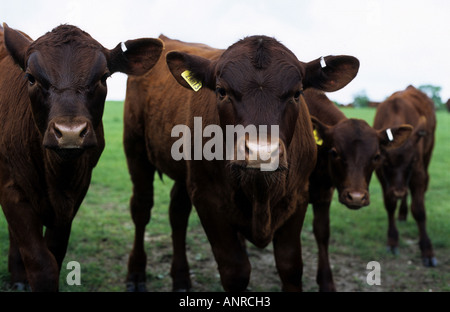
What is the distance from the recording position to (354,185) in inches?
214

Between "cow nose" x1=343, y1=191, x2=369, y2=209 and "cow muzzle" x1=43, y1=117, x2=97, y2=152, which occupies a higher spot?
"cow muzzle" x1=43, y1=117, x2=97, y2=152

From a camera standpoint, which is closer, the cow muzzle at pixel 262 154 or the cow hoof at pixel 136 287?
the cow muzzle at pixel 262 154

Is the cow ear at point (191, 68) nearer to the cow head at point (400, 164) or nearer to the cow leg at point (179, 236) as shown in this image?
the cow leg at point (179, 236)

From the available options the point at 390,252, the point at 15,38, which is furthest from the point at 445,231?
the point at 15,38

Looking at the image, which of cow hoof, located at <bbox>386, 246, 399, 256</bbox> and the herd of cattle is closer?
the herd of cattle

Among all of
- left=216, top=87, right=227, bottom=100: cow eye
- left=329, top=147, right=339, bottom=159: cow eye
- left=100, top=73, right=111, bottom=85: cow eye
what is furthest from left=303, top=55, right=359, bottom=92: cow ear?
left=329, top=147, right=339, bottom=159: cow eye

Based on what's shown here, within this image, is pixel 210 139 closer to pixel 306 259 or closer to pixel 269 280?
pixel 269 280

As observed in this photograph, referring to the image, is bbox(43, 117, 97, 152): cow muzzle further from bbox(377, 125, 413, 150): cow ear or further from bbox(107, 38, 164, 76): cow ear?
bbox(377, 125, 413, 150): cow ear

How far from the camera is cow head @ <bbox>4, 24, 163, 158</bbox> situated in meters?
3.34

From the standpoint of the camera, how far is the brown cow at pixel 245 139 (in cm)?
347

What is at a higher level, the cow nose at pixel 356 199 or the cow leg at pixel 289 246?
the cow nose at pixel 356 199

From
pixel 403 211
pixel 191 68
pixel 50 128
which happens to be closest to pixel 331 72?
pixel 191 68

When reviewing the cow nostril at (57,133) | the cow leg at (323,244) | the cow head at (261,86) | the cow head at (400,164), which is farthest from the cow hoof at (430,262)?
the cow nostril at (57,133)

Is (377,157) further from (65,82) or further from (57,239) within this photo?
(65,82)
